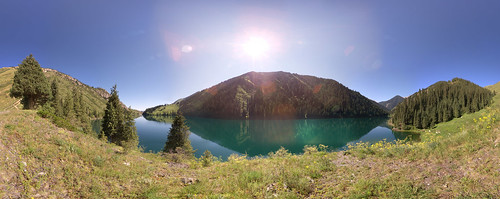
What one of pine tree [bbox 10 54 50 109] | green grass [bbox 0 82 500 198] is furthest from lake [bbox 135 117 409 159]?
pine tree [bbox 10 54 50 109]

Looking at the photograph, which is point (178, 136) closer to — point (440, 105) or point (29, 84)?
point (29, 84)

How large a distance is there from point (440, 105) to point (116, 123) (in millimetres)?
131430

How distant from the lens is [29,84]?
25.1 meters

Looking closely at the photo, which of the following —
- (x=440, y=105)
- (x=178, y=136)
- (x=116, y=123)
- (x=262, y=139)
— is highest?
(x=440, y=105)

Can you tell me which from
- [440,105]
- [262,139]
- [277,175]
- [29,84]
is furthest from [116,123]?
[440,105]

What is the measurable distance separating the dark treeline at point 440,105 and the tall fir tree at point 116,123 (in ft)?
385

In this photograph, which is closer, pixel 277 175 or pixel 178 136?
pixel 277 175

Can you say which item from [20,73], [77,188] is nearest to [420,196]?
[77,188]

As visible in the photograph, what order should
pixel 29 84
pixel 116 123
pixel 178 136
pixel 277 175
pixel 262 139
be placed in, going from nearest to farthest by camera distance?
pixel 277 175
pixel 29 84
pixel 178 136
pixel 116 123
pixel 262 139

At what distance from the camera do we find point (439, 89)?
99.2 meters

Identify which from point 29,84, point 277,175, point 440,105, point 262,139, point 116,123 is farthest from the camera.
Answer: point 440,105

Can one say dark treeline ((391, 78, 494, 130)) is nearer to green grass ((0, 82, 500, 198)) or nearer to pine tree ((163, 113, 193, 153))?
green grass ((0, 82, 500, 198))

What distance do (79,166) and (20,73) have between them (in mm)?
31179

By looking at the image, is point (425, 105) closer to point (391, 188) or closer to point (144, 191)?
point (391, 188)
